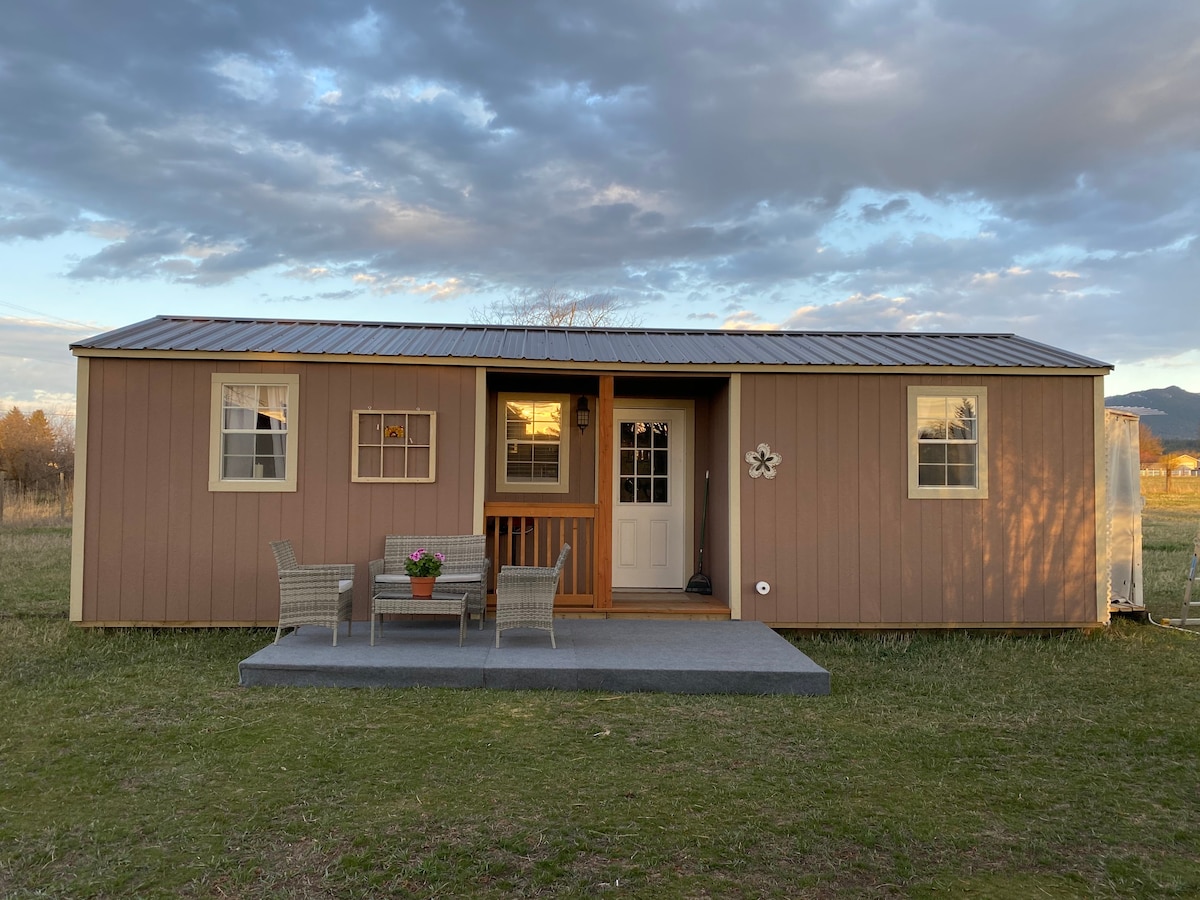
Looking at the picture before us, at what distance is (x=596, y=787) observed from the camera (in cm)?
349

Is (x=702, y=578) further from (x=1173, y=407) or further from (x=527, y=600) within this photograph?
(x=1173, y=407)

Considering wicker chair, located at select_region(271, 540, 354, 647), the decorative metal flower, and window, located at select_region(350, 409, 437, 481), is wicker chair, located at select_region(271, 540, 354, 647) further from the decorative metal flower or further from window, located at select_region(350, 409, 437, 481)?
the decorative metal flower

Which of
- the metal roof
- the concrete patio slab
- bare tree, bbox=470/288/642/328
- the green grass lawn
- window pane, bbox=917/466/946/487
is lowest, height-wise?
the green grass lawn

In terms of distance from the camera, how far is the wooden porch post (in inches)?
275

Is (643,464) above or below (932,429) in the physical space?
below

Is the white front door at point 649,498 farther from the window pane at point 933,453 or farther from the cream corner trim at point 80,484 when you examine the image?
the cream corner trim at point 80,484

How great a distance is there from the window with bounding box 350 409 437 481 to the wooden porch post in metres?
1.50

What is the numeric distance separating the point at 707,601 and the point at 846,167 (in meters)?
7.59

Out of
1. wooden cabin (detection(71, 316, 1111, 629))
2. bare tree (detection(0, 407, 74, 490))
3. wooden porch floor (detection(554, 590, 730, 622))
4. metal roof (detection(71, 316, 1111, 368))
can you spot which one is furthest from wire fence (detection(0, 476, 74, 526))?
wooden porch floor (detection(554, 590, 730, 622))

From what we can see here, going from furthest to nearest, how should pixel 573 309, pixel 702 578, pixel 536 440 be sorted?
pixel 573 309
pixel 536 440
pixel 702 578

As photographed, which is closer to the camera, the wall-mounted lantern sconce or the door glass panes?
the wall-mounted lantern sconce

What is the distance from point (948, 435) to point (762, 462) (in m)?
1.77

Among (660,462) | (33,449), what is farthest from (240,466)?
(33,449)

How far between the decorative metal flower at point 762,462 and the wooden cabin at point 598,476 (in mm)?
14
